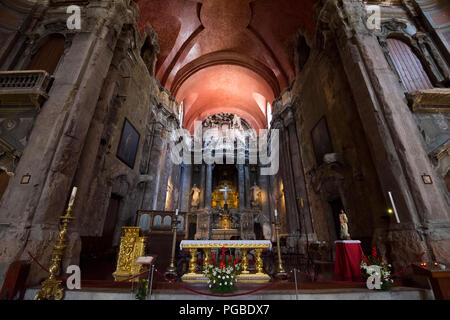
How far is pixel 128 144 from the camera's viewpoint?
360 inches

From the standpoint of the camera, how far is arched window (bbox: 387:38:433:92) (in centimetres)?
702

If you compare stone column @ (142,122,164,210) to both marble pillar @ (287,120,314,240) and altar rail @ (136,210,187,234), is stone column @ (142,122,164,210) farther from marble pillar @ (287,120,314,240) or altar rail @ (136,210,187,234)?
marble pillar @ (287,120,314,240)

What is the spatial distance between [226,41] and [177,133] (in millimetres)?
→ 8280

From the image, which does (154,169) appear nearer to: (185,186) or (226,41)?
(185,186)

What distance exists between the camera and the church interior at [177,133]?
174 inches

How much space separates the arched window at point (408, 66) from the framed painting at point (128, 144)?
1104cm

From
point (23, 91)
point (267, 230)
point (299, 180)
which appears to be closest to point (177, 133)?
point (299, 180)

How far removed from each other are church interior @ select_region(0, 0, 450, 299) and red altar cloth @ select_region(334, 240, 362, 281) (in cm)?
11

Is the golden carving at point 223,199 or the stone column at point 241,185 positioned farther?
→ the golden carving at point 223,199

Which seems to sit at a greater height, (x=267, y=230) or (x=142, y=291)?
(x=267, y=230)

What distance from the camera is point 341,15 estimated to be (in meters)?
7.10

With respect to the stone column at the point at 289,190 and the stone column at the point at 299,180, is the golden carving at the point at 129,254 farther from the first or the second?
the stone column at the point at 289,190

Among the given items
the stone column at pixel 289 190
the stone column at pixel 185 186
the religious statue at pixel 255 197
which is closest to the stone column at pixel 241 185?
the religious statue at pixel 255 197
